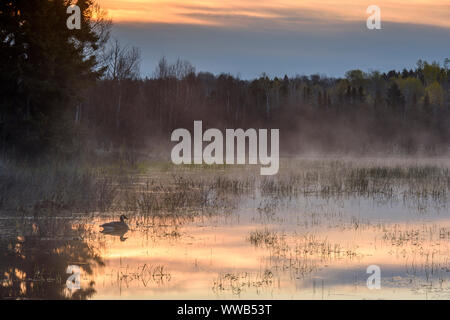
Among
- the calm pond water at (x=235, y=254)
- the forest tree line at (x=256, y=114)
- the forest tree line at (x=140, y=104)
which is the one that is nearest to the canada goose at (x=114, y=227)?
the calm pond water at (x=235, y=254)

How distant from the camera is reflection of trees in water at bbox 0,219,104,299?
9.46 metres

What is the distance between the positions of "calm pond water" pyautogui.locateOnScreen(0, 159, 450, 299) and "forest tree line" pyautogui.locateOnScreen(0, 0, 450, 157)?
535 inches

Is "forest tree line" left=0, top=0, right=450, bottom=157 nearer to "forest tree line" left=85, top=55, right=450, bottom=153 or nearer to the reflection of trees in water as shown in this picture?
"forest tree line" left=85, top=55, right=450, bottom=153

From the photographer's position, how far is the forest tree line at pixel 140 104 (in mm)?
28672

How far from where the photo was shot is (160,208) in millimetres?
18375

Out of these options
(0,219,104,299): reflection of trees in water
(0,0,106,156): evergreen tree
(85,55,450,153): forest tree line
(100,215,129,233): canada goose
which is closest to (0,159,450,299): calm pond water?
(0,219,104,299): reflection of trees in water

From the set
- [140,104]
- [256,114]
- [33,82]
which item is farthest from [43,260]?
[256,114]

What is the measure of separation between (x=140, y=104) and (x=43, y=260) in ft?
217

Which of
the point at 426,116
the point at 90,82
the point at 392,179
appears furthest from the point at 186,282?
the point at 426,116

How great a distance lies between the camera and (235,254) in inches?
491

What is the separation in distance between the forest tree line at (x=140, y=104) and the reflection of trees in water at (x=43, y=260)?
49.2ft

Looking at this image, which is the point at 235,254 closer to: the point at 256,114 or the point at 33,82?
the point at 33,82
